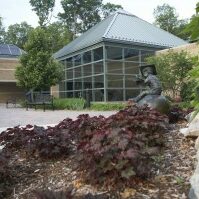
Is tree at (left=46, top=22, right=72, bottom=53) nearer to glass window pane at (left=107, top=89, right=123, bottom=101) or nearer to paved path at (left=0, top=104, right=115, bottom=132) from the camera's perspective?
glass window pane at (left=107, top=89, right=123, bottom=101)

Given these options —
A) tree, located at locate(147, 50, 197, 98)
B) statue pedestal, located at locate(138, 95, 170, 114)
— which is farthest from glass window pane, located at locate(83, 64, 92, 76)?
statue pedestal, located at locate(138, 95, 170, 114)

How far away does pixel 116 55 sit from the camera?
2241cm

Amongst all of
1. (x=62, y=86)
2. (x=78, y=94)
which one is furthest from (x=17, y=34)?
(x=78, y=94)

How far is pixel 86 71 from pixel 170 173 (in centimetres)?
2091

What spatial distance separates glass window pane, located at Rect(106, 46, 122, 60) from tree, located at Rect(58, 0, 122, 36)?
30888mm

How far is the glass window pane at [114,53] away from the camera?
2189 centimetres

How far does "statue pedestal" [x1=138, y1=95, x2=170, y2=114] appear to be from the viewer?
23.2ft

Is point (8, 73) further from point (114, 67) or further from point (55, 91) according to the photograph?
point (114, 67)

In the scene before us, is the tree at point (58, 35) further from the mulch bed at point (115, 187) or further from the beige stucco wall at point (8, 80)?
the mulch bed at point (115, 187)

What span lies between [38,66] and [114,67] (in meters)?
5.38

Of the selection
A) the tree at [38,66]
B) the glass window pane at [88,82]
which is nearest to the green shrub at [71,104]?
the tree at [38,66]

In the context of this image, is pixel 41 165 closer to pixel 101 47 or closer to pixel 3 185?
pixel 3 185

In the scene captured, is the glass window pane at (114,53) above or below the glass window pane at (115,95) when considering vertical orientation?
above

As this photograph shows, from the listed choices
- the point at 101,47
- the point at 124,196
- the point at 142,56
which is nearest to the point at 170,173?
the point at 124,196
